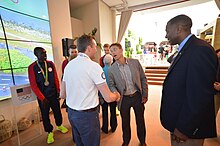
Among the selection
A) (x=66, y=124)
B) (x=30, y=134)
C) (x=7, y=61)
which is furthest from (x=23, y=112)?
(x=7, y=61)

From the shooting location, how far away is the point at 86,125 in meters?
1.23

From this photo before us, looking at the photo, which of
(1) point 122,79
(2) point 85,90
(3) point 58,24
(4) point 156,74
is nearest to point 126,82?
(1) point 122,79

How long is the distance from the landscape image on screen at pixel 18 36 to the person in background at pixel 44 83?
0.72 meters

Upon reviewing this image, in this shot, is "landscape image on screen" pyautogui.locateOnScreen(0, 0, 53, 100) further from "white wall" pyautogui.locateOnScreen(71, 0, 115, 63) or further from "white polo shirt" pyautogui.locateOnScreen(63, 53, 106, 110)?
"white wall" pyautogui.locateOnScreen(71, 0, 115, 63)

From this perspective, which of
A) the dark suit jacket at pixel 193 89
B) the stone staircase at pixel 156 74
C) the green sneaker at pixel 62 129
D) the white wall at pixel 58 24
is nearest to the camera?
the dark suit jacket at pixel 193 89

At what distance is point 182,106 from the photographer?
0.94 m

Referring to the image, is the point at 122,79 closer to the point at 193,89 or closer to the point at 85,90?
the point at 85,90

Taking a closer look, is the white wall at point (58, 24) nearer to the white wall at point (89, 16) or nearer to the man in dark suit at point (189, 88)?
the white wall at point (89, 16)

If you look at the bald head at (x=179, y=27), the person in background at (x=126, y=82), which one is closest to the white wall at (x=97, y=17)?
the person in background at (x=126, y=82)

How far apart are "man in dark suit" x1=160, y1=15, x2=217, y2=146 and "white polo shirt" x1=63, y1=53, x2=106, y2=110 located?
2.00 ft

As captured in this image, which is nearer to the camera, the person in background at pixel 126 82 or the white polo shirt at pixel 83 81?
the white polo shirt at pixel 83 81

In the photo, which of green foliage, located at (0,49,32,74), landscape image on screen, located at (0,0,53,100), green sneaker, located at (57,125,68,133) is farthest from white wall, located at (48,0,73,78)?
green sneaker, located at (57,125,68,133)

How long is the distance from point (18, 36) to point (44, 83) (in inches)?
50.6

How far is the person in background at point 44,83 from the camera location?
2.05 m
